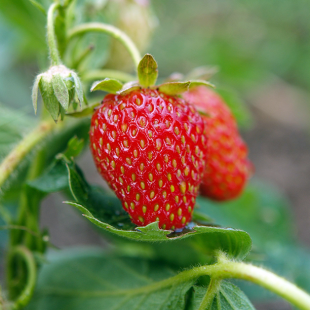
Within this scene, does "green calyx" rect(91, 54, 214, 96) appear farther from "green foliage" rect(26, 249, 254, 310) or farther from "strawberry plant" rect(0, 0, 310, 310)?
"green foliage" rect(26, 249, 254, 310)

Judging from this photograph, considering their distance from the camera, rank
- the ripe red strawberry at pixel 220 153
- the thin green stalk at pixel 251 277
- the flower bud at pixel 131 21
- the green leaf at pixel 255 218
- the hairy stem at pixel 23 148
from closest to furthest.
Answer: the thin green stalk at pixel 251 277, the hairy stem at pixel 23 148, the ripe red strawberry at pixel 220 153, the flower bud at pixel 131 21, the green leaf at pixel 255 218

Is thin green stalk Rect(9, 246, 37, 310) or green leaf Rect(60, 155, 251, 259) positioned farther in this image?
thin green stalk Rect(9, 246, 37, 310)

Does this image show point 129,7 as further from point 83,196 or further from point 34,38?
point 83,196

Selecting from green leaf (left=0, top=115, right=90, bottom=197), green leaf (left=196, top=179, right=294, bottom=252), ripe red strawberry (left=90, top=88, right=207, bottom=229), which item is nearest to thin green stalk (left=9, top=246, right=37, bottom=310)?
green leaf (left=0, top=115, right=90, bottom=197)

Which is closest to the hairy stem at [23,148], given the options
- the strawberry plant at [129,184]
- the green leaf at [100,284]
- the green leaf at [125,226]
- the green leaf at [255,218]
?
the strawberry plant at [129,184]

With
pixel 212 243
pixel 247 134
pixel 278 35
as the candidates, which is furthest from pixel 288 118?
pixel 212 243

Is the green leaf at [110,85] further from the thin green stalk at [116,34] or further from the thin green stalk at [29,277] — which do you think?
the thin green stalk at [29,277]

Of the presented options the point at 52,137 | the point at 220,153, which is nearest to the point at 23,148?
the point at 52,137
